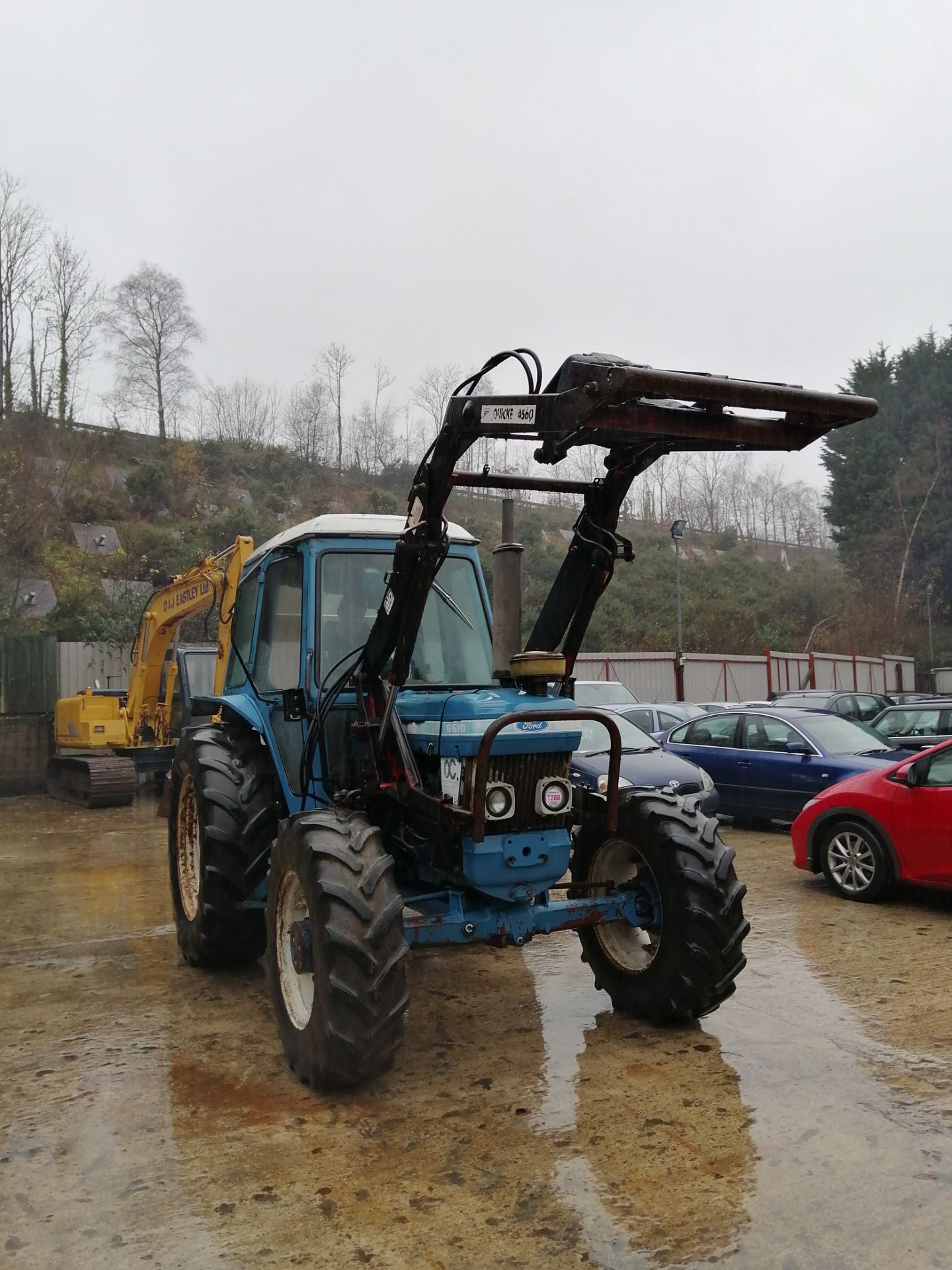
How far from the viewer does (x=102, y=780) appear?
50.8ft

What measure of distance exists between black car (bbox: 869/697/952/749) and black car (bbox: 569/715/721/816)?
4518mm

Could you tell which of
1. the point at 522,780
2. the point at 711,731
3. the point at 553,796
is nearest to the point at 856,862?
the point at 711,731

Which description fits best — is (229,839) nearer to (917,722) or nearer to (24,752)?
(917,722)

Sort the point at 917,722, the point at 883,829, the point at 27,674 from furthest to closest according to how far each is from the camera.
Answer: the point at 27,674 → the point at 917,722 → the point at 883,829

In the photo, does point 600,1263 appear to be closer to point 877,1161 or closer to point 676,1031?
point 877,1161

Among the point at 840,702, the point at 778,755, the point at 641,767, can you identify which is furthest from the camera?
the point at 840,702

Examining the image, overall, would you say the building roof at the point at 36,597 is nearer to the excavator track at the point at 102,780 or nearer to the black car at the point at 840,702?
the excavator track at the point at 102,780

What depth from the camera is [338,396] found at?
4812cm

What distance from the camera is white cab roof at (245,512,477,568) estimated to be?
5.80 metres

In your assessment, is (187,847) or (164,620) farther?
(164,620)

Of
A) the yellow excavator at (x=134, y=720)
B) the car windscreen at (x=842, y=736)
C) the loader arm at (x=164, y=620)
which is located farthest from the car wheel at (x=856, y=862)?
the yellow excavator at (x=134, y=720)

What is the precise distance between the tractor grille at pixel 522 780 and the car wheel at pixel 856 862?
4308mm

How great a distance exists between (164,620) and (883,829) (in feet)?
33.4

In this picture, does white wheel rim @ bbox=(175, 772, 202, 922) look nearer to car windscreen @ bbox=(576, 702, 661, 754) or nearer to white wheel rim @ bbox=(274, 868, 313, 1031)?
white wheel rim @ bbox=(274, 868, 313, 1031)
